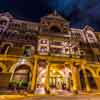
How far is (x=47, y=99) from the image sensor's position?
9.97 metres

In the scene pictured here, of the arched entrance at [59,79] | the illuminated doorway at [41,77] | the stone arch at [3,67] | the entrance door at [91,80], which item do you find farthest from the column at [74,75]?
the stone arch at [3,67]

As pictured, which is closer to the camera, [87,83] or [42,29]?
[87,83]

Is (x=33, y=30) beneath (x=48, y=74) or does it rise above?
above

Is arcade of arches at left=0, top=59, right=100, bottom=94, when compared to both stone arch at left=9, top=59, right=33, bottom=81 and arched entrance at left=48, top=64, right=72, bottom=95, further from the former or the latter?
stone arch at left=9, top=59, right=33, bottom=81

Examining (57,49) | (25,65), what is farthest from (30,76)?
(57,49)

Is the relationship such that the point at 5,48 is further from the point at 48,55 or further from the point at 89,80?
the point at 89,80

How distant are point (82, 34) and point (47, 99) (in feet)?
40.2

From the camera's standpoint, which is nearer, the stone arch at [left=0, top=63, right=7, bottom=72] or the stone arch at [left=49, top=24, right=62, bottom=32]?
the stone arch at [left=0, top=63, right=7, bottom=72]

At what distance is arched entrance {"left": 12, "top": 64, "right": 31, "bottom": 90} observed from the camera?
12723mm

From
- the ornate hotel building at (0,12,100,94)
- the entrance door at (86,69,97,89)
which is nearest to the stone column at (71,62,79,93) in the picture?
the ornate hotel building at (0,12,100,94)

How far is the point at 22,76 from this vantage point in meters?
13.7

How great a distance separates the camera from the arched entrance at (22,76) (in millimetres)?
12723

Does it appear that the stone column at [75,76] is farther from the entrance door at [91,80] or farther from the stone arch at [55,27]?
the stone arch at [55,27]

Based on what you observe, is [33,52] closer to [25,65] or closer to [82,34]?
[25,65]
